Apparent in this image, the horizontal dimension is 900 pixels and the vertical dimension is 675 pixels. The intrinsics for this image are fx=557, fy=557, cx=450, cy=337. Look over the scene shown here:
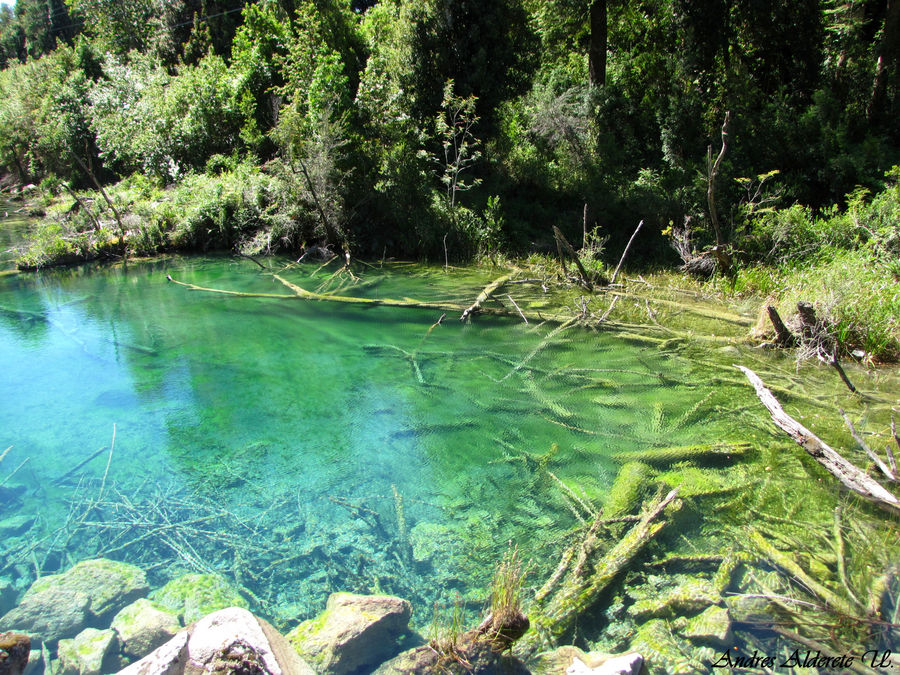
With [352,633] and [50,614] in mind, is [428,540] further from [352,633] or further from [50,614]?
[50,614]

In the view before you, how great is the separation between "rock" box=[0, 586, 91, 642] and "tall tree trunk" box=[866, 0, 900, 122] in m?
17.8

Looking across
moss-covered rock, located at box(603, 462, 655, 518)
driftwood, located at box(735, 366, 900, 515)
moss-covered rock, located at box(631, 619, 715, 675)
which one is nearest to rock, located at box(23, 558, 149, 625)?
moss-covered rock, located at box(631, 619, 715, 675)

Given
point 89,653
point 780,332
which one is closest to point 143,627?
point 89,653

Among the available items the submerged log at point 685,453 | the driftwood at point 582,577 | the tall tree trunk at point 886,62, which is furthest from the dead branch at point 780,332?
the tall tree trunk at point 886,62

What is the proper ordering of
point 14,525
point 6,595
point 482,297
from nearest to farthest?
point 6,595
point 14,525
point 482,297

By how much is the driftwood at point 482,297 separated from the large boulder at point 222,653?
6742 mm

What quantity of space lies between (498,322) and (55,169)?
1134 inches

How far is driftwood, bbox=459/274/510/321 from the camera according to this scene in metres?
9.76

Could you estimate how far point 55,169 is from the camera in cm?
2809

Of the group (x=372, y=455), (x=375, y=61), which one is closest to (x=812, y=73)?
(x=375, y=61)

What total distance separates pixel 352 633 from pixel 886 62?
1705cm

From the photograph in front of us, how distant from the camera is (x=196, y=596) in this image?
4.13m

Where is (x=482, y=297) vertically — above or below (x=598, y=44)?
below

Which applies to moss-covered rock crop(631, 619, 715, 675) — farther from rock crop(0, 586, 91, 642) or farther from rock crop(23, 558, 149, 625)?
rock crop(0, 586, 91, 642)
